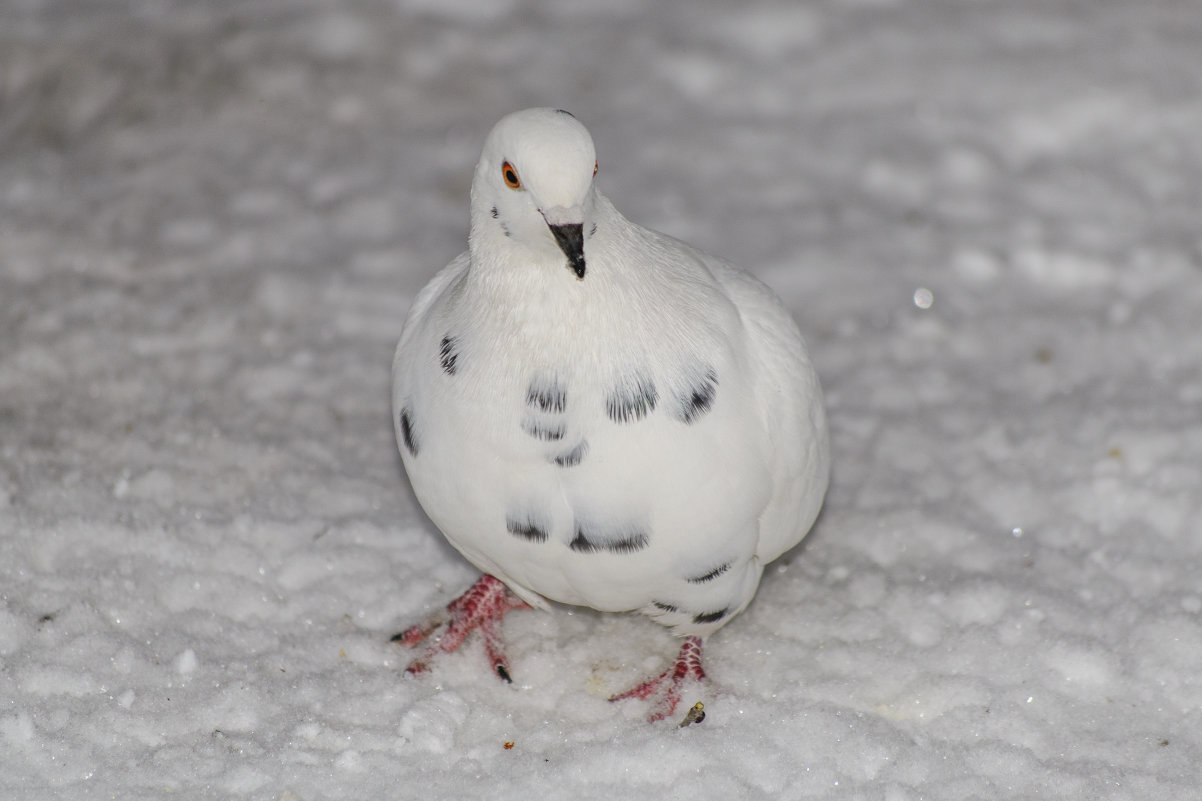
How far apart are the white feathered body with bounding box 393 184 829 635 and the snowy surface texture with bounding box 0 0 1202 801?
0.56 metres

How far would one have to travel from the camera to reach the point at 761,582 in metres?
3.60

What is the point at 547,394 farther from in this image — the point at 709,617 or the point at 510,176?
the point at 709,617

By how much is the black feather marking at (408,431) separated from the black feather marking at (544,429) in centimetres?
35

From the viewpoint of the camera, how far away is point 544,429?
8.64 feet

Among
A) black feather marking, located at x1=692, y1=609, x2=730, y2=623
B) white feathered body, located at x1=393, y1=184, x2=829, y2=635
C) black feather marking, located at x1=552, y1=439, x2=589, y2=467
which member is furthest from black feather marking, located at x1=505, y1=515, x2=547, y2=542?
black feather marking, located at x1=692, y1=609, x2=730, y2=623

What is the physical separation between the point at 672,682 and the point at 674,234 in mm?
1956

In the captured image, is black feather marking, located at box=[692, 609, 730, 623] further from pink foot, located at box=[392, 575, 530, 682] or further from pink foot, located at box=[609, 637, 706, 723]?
→ pink foot, located at box=[392, 575, 530, 682]

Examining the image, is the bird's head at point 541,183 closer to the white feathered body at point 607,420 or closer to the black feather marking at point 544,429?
the white feathered body at point 607,420

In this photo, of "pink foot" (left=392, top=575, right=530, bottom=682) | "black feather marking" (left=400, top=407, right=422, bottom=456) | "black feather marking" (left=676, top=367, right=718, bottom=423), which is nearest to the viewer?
"black feather marking" (left=676, top=367, right=718, bottom=423)

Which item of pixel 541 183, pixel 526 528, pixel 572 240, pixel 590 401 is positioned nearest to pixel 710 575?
pixel 526 528

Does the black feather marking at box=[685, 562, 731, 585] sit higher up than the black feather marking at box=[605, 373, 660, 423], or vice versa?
the black feather marking at box=[605, 373, 660, 423]

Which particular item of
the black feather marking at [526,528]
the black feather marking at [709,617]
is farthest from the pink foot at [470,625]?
the black feather marking at [526,528]

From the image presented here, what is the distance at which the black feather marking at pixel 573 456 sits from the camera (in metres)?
2.64

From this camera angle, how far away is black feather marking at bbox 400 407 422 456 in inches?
113
